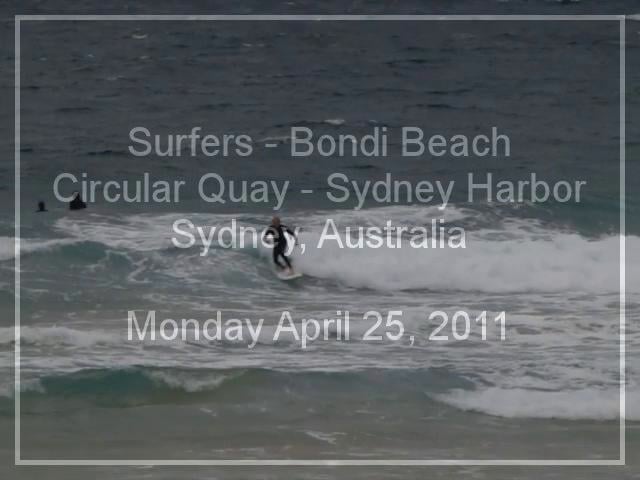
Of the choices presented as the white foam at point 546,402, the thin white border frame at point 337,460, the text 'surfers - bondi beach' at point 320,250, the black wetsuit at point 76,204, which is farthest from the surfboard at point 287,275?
the white foam at point 546,402

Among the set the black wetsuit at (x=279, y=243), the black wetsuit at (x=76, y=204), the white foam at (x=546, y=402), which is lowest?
the white foam at (x=546, y=402)

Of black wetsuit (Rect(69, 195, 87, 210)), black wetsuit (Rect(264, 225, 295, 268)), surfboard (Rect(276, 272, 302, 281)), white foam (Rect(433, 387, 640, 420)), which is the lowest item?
white foam (Rect(433, 387, 640, 420))

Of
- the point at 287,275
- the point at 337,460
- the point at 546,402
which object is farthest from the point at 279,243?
the point at 337,460

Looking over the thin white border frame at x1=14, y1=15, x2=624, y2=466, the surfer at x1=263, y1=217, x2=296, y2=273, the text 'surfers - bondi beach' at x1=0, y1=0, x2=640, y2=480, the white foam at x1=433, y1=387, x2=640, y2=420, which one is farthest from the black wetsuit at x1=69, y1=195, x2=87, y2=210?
Answer: the white foam at x1=433, y1=387, x2=640, y2=420

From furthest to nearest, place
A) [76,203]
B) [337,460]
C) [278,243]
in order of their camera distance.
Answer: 1. [76,203]
2. [278,243]
3. [337,460]

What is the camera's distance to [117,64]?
38.7 metres

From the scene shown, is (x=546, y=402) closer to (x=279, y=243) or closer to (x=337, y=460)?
(x=337, y=460)

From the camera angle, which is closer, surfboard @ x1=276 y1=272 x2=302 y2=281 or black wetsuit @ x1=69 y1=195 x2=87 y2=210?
surfboard @ x1=276 y1=272 x2=302 y2=281

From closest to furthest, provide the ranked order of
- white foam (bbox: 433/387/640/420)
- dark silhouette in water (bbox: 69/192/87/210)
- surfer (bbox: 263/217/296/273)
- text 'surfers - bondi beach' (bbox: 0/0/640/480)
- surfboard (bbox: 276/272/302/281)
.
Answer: text 'surfers - bondi beach' (bbox: 0/0/640/480)
white foam (bbox: 433/387/640/420)
surfboard (bbox: 276/272/302/281)
surfer (bbox: 263/217/296/273)
dark silhouette in water (bbox: 69/192/87/210)

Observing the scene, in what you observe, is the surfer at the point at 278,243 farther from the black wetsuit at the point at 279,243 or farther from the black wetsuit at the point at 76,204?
the black wetsuit at the point at 76,204

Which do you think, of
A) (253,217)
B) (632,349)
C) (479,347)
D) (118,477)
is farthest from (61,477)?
(253,217)

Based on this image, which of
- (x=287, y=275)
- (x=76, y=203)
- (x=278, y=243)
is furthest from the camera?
(x=76, y=203)

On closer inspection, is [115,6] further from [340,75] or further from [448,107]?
[448,107]

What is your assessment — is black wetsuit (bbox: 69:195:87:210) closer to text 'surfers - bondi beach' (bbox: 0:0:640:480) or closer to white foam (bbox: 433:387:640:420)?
text 'surfers - bondi beach' (bbox: 0:0:640:480)
